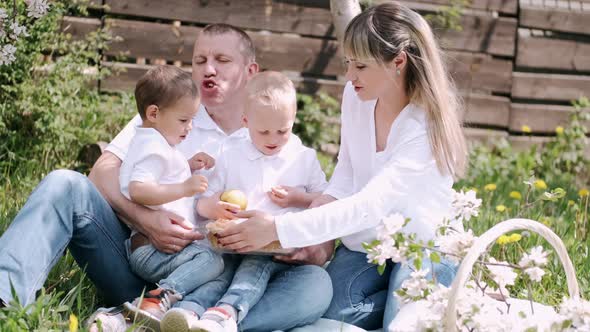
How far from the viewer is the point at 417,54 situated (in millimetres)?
3045

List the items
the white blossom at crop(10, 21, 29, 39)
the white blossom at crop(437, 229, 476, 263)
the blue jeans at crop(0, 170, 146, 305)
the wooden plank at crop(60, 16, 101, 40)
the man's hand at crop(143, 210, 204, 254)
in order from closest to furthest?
the white blossom at crop(437, 229, 476, 263)
the blue jeans at crop(0, 170, 146, 305)
the man's hand at crop(143, 210, 204, 254)
the white blossom at crop(10, 21, 29, 39)
the wooden plank at crop(60, 16, 101, 40)

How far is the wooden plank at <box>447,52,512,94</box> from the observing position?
667 cm

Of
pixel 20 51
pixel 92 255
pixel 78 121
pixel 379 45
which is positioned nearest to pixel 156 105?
pixel 92 255

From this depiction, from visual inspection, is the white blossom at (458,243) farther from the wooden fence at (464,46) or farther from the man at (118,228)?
the wooden fence at (464,46)

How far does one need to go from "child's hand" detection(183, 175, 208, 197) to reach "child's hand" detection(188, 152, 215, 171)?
228mm

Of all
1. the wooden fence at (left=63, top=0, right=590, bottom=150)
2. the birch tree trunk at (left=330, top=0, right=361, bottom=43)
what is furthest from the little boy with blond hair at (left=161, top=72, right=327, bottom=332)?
the wooden fence at (left=63, top=0, right=590, bottom=150)

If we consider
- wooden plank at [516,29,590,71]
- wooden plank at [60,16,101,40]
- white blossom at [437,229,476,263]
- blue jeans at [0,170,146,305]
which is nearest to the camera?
white blossom at [437,229,476,263]

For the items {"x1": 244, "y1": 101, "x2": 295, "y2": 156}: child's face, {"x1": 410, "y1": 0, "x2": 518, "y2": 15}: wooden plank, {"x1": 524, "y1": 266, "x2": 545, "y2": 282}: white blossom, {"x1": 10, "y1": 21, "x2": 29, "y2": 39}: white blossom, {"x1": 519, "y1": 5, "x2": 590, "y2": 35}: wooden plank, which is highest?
{"x1": 410, "y1": 0, "x2": 518, "y2": 15}: wooden plank

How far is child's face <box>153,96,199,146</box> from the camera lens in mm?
3047

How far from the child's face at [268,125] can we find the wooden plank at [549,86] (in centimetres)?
420

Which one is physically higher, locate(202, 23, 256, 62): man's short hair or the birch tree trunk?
the birch tree trunk

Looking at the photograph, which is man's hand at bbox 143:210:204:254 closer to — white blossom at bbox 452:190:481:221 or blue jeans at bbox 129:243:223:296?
blue jeans at bbox 129:243:223:296

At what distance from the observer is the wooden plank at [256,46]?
552 centimetres

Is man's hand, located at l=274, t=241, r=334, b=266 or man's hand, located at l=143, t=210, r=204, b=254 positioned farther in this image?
man's hand, located at l=274, t=241, r=334, b=266
